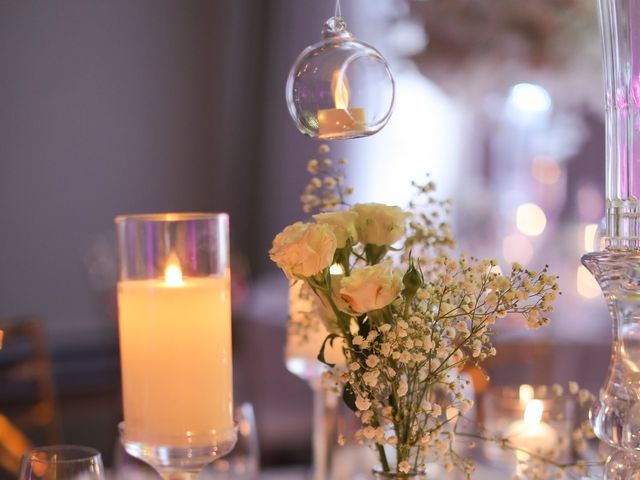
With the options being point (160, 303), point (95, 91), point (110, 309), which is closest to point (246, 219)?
point (95, 91)

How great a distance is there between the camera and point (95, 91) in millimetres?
6914

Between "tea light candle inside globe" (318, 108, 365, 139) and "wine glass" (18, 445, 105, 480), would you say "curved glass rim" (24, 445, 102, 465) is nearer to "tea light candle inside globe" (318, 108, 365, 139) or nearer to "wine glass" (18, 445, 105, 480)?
"wine glass" (18, 445, 105, 480)

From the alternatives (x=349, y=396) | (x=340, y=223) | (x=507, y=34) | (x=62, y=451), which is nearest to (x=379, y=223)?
(x=340, y=223)

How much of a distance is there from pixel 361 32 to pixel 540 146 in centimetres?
132

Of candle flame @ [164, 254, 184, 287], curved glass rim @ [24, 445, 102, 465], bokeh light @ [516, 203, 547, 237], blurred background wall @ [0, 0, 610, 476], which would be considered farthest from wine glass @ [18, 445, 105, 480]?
bokeh light @ [516, 203, 547, 237]

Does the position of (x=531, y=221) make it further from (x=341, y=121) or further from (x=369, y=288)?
(x=369, y=288)

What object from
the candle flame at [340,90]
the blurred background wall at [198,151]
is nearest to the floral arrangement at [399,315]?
the candle flame at [340,90]

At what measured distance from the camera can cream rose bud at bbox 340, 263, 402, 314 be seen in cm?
88

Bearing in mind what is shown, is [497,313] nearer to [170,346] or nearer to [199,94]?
[170,346]

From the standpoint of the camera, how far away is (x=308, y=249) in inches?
34.7

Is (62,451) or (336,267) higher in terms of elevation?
(336,267)

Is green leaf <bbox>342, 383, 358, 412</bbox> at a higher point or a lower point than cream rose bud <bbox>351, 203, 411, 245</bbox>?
lower

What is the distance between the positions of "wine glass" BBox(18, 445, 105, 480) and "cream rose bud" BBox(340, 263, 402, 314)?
0.94 feet

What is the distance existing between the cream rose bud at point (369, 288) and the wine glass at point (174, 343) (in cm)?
19
